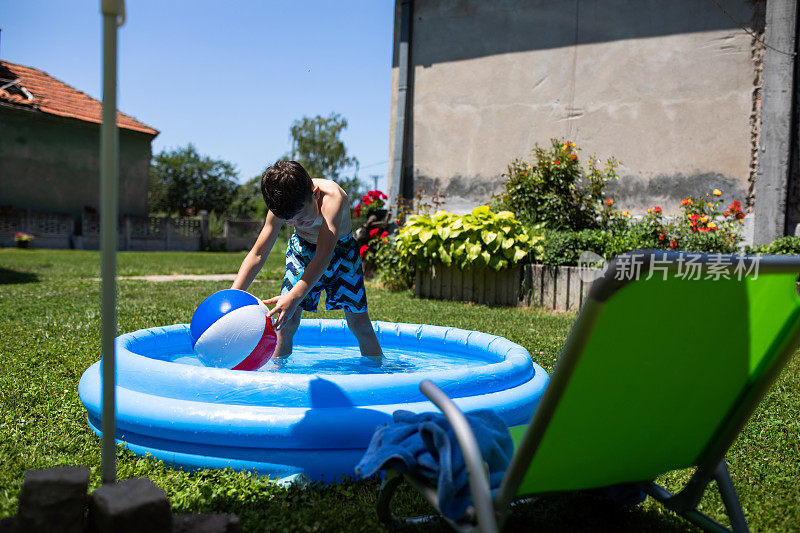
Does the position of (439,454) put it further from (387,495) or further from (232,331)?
(232,331)

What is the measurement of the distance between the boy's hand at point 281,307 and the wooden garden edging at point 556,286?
16.1 ft

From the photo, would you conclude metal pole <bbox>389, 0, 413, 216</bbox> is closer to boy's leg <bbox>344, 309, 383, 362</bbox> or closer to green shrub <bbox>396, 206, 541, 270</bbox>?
green shrub <bbox>396, 206, 541, 270</bbox>

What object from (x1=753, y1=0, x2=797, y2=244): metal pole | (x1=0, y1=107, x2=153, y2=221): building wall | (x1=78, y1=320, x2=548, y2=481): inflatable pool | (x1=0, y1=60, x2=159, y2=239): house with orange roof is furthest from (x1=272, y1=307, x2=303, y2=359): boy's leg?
(x1=0, y1=107, x2=153, y2=221): building wall

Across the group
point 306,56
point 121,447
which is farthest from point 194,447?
point 306,56

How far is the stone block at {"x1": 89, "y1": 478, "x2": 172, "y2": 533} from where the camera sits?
5.51ft

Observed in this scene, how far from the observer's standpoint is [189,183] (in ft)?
173

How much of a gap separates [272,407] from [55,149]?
89.8 feet

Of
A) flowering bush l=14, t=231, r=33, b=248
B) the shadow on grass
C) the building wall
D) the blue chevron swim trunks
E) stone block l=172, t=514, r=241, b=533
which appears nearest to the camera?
stone block l=172, t=514, r=241, b=533

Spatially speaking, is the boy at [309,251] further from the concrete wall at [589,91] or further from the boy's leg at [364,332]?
the concrete wall at [589,91]

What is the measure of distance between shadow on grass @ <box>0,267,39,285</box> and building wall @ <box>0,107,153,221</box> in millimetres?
14373

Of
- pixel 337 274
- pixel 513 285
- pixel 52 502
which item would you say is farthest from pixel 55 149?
pixel 52 502

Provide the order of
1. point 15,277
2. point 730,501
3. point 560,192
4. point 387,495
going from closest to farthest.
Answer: point 730,501 → point 387,495 → point 560,192 → point 15,277

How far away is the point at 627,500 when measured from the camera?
2.30 metres

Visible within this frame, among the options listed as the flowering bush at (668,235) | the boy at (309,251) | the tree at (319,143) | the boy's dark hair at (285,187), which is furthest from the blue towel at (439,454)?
the tree at (319,143)
